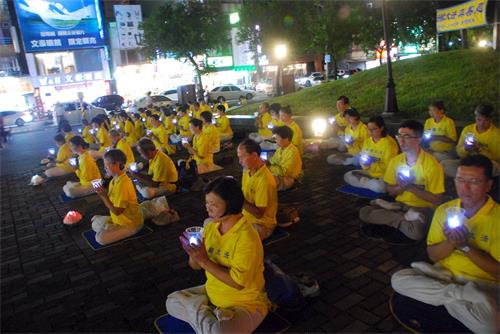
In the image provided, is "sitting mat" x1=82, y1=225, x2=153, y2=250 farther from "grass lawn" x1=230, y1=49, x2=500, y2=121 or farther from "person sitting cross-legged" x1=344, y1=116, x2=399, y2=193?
"grass lawn" x1=230, y1=49, x2=500, y2=121

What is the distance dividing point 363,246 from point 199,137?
549 centimetres

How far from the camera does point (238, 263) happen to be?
330cm

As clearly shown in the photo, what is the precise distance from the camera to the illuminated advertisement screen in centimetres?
2858

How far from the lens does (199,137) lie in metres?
9.88

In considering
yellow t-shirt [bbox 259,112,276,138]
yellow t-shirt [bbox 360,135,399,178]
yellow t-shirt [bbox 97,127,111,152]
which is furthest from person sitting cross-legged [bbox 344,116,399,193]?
yellow t-shirt [bbox 97,127,111,152]

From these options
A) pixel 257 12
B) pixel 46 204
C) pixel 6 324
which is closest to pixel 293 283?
pixel 6 324

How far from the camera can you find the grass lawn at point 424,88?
41.1 ft

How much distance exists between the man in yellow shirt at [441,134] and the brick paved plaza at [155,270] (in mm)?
2482

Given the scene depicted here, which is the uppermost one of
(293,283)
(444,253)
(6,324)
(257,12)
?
(257,12)

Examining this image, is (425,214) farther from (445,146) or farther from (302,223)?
(445,146)

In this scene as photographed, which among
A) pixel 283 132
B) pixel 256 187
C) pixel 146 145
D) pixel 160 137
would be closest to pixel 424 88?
pixel 160 137

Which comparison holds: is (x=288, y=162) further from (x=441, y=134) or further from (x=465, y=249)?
(x=465, y=249)

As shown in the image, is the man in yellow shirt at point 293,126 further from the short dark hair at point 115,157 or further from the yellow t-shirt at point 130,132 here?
the yellow t-shirt at point 130,132

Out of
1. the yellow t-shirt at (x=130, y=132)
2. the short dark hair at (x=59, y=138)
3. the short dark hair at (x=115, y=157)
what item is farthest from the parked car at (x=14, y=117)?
the short dark hair at (x=115, y=157)
